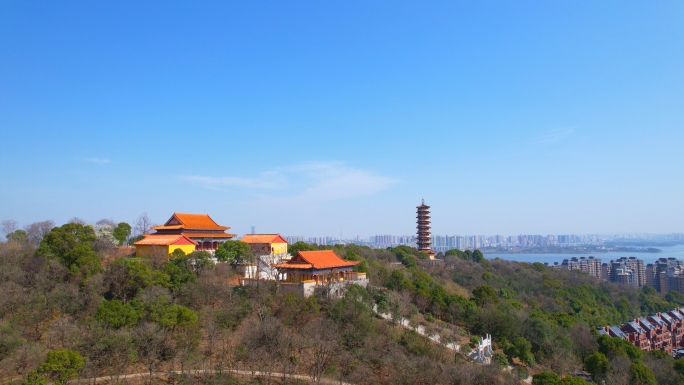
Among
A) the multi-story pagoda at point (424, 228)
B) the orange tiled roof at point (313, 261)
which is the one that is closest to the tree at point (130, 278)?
the orange tiled roof at point (313, 261)

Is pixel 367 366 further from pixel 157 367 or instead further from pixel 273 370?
pixel 157 367

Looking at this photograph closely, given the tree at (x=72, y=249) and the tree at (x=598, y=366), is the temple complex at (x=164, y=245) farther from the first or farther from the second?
the tree at (x=598, y=366)

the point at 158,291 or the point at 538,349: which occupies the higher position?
the point at 158,291

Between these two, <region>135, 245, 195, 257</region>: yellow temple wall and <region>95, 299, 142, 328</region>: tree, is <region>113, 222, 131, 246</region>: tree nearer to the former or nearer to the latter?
<region>135, 245, 195, 257</region>: yellow temple wall

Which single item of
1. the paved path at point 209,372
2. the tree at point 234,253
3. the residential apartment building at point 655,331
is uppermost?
the tree at point 234,253

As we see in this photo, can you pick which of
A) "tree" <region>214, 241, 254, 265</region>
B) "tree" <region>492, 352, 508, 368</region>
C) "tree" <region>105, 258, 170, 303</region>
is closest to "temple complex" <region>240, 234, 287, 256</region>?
"tree" <region>214, 241, 254, 265</region>

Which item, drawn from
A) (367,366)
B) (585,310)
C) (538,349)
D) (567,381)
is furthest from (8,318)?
(585,310)
